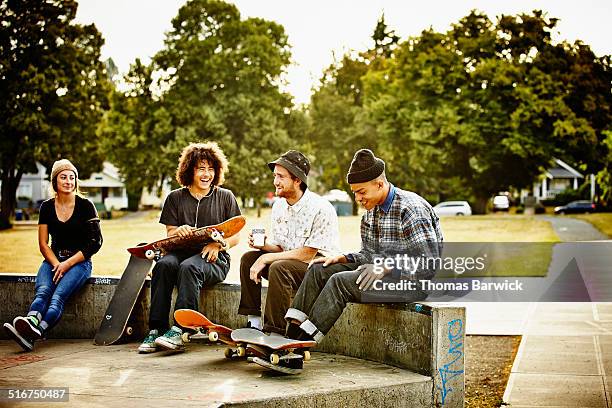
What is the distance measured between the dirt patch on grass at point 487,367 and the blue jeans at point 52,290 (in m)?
3.06

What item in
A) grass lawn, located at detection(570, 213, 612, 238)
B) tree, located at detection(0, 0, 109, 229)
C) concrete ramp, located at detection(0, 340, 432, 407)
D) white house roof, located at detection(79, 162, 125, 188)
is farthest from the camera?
white house roof, located at detection(79, 162, 125, 188)

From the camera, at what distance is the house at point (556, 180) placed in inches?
1254

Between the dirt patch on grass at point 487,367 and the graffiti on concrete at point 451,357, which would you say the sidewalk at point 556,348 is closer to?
the dirt patch on grass at point 487,367

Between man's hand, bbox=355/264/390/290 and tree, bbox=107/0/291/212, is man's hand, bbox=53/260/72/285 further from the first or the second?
tree, bbox=107/0/291/212

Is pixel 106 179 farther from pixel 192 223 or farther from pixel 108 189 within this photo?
pixel 192 223

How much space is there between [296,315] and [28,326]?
212 cm

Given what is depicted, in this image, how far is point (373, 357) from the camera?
5727 millimetres

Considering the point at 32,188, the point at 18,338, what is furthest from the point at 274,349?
the point at 32,188

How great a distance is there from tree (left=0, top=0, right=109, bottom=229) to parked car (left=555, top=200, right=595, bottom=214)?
68.4 feet

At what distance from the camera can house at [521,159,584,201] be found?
1254 inches

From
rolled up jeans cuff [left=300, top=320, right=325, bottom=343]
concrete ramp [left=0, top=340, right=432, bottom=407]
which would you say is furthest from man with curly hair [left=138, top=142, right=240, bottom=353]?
rolled up jeans cuff [left=300, top=320, right=325, bottom=343]

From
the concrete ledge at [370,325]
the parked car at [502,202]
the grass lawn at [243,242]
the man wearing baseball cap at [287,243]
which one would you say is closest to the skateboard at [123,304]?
the concrete ledge at [370,325]

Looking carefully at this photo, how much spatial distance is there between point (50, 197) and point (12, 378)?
197 cm

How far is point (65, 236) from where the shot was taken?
659 cm
